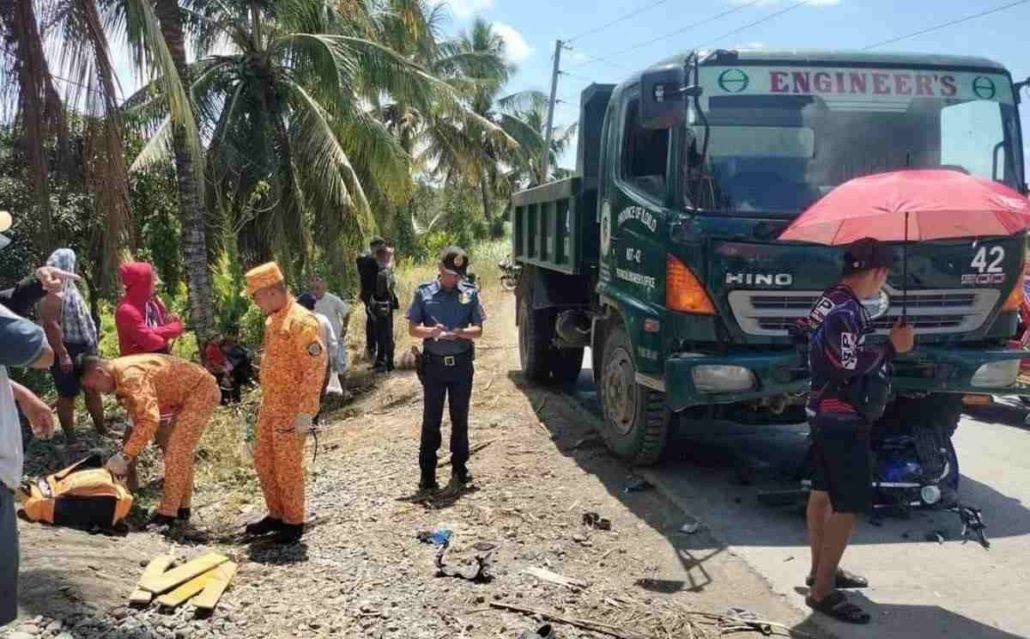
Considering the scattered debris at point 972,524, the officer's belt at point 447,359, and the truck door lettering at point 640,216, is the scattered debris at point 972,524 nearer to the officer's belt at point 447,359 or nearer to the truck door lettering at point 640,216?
the truck door lettering at point 640,216

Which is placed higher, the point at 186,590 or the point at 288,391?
the point at 288,391

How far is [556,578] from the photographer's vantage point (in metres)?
4.47

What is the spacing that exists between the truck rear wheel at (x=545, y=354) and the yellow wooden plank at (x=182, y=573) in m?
5.14

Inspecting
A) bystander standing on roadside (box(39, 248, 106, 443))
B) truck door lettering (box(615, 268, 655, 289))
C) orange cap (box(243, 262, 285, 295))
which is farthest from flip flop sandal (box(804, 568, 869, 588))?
bystander standing on roadside (box(39, 248, 106, 443))

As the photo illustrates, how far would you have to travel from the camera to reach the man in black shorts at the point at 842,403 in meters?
3.97

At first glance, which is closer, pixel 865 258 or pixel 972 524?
pixel 865 258

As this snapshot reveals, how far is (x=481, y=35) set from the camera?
3862cm

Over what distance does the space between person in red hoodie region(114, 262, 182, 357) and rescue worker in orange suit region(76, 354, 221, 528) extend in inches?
30.3

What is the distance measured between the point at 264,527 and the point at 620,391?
254cm

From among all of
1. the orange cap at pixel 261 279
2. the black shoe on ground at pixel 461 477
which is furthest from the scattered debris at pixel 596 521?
the orange cap at pixel 261 279

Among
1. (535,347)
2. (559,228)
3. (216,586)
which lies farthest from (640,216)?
(535,347)

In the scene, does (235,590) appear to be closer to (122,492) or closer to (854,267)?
(122,492)

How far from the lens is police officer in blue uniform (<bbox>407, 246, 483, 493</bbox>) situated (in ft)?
19.5

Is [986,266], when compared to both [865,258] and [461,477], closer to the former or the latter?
[865,258]
